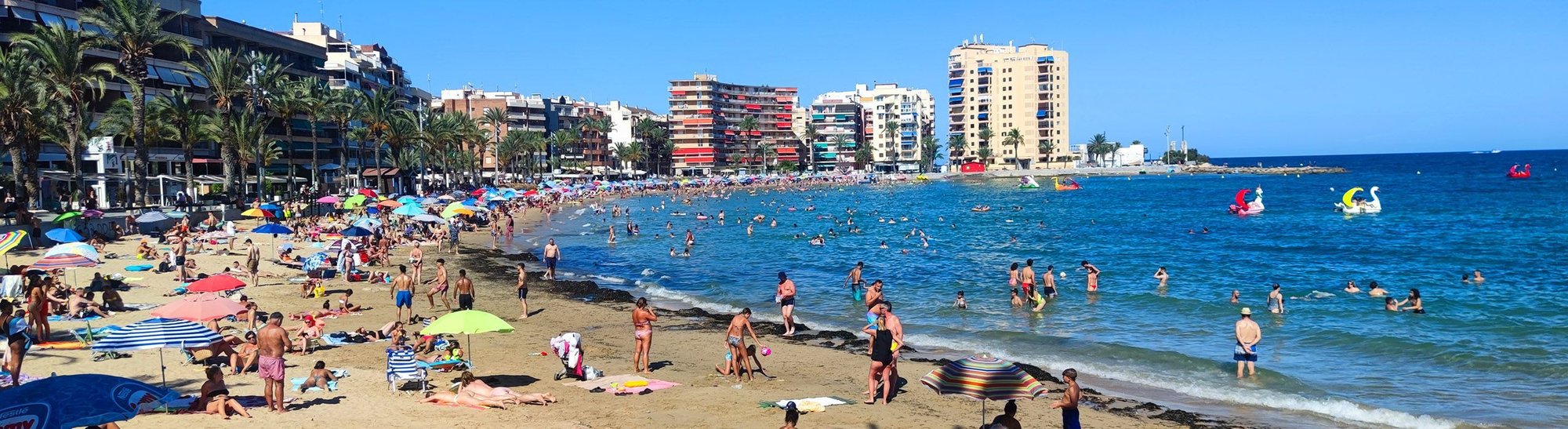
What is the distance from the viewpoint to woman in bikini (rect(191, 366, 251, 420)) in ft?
36.1

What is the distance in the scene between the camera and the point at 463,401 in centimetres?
1212

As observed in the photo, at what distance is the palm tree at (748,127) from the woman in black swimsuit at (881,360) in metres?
142

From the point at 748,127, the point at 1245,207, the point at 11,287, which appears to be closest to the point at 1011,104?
the point at 748,127

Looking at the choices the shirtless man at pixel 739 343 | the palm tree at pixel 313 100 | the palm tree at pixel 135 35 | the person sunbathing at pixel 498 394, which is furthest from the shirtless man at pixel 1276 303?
the palm tree at pixel 313 100

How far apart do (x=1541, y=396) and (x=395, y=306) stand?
63.5 ft

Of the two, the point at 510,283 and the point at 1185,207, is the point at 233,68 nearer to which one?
the point at 510,283

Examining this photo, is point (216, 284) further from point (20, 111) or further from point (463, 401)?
point (20, 111)

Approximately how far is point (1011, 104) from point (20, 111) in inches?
5612

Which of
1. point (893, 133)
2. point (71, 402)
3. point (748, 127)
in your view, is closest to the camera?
point (71, 402)

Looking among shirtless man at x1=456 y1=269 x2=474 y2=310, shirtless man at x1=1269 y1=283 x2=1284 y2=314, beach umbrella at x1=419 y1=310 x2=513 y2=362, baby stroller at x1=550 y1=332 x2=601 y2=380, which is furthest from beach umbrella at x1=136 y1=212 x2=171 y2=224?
shirtless man at x1=1269 y1=283 x2=1284 y2=314

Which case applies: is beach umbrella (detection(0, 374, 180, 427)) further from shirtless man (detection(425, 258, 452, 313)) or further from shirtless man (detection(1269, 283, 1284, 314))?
shirtless man (detection(1269, 283, 1284, 314))

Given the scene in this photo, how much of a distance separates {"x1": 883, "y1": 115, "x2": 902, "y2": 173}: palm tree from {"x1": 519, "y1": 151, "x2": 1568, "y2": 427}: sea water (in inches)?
4056

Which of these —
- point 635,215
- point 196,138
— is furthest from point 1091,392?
point 635,215

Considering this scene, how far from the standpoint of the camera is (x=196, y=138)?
4856 centimetres
